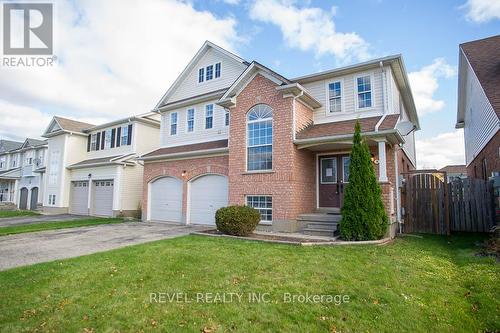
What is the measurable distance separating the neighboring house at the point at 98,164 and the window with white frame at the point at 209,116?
5922 millimetres

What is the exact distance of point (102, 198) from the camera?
1998 cm

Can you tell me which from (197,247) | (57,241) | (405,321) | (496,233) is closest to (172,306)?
(405,321)

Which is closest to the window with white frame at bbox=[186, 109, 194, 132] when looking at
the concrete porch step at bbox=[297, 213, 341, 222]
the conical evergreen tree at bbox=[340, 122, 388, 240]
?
the concrete porch step at bbox=[297, 213, 341, 222]

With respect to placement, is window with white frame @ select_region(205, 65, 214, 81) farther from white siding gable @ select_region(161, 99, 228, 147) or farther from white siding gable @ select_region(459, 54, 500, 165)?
white siding gable @ select_region(459, 54, 500, 165)

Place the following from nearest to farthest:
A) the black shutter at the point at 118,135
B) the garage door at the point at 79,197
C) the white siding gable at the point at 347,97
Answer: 1. the white siding gable at the point at 347,97
2. the black shutter at the point at 118,135
3. the garage door at the point at 79,197

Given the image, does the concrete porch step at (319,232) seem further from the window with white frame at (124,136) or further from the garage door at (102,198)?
the window with white frame at (124,136)

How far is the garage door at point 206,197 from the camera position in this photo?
528 inches

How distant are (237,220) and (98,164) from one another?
46.8 feet

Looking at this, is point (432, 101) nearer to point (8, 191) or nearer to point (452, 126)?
point (452, 126)

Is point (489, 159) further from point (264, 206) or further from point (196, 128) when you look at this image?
point (196, 128)

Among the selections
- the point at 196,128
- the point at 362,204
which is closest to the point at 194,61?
the point at 196,128

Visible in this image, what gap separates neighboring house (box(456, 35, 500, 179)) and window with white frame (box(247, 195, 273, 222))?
8.19m

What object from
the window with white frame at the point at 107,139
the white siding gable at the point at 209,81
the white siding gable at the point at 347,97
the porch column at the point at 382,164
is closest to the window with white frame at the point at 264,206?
the porch column at the point at 382,164

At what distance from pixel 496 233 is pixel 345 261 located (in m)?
5.38
